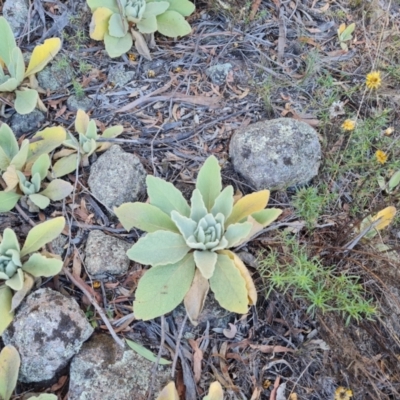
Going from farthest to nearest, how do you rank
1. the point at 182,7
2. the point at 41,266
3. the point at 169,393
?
the point at 182,7 → the point at 41,266 → the point at 169,393

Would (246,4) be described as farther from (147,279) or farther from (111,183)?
(147,279)

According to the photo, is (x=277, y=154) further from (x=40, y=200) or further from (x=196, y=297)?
(x=40, y=200)

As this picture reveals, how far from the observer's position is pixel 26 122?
2518 millimetres

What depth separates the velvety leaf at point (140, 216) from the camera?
2039 millimetres

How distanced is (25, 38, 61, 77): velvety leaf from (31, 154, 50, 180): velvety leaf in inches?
22.9

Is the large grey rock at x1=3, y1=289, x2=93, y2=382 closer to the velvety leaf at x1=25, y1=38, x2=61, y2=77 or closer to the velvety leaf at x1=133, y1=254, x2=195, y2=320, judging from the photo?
the velvety leaf at x1=133, y1=254, x2=195, y2=320

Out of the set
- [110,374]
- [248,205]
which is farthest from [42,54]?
[110,374]

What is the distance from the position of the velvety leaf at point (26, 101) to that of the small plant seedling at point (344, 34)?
5.95 ft

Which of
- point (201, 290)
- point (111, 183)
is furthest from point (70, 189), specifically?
point (201, 290)

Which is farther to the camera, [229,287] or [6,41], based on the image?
[6,41]

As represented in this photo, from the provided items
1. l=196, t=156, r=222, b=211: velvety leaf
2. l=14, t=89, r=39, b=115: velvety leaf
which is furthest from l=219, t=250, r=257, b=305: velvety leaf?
l=14, t=89, r=39, b=115: velvety leaf

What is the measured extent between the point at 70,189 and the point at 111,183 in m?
0.20

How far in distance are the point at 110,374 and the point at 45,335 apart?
0.31 m

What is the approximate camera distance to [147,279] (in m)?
1.95
